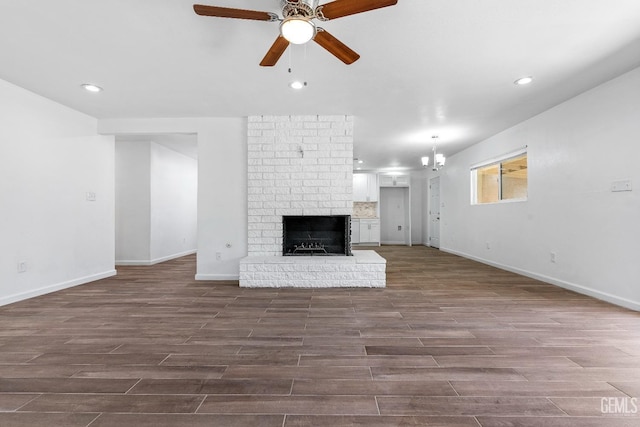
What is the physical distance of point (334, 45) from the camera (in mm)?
2066

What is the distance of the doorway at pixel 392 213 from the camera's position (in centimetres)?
972

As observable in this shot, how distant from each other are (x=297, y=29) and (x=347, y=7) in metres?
0.32

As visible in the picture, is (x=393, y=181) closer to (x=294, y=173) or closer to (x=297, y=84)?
(x=294, y=173)

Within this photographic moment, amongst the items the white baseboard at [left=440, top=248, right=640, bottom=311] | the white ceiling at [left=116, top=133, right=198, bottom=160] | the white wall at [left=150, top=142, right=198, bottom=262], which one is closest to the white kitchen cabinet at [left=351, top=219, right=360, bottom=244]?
the white baseboard at [left=440, top=248, right=640, bottom=311]

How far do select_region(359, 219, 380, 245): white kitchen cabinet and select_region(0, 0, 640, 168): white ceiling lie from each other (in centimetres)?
505

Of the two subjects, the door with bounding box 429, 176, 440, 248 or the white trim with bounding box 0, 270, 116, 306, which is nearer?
the white trim with bounding box 0, 270, 116, 306

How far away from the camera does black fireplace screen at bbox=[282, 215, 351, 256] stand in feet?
14.4

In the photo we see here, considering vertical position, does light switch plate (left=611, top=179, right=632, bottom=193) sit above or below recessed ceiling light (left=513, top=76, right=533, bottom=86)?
below

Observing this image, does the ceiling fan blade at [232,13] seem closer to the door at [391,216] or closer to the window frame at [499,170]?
the window frame at [499,170]

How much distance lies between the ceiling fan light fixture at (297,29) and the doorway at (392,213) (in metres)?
8.19

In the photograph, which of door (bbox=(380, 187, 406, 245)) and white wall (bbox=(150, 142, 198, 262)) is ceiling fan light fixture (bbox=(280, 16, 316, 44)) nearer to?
white wall (bbox=(150, 142, 198, 262))

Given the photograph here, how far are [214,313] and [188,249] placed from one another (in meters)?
4.93

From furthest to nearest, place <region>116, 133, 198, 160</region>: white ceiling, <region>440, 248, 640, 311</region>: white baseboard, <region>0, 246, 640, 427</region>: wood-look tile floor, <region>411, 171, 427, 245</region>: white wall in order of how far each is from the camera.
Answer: <region>411, 171, 427, 245</region>: white wall, <region>116, 133, 198, 160</region>: white ceiling, <region>440, 248, 640, 311</region>: white baseboard, <region>0, 246, 640, 427</region>: wood-look tile floor

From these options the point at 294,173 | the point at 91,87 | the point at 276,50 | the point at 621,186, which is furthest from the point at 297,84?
the point at 621,186
